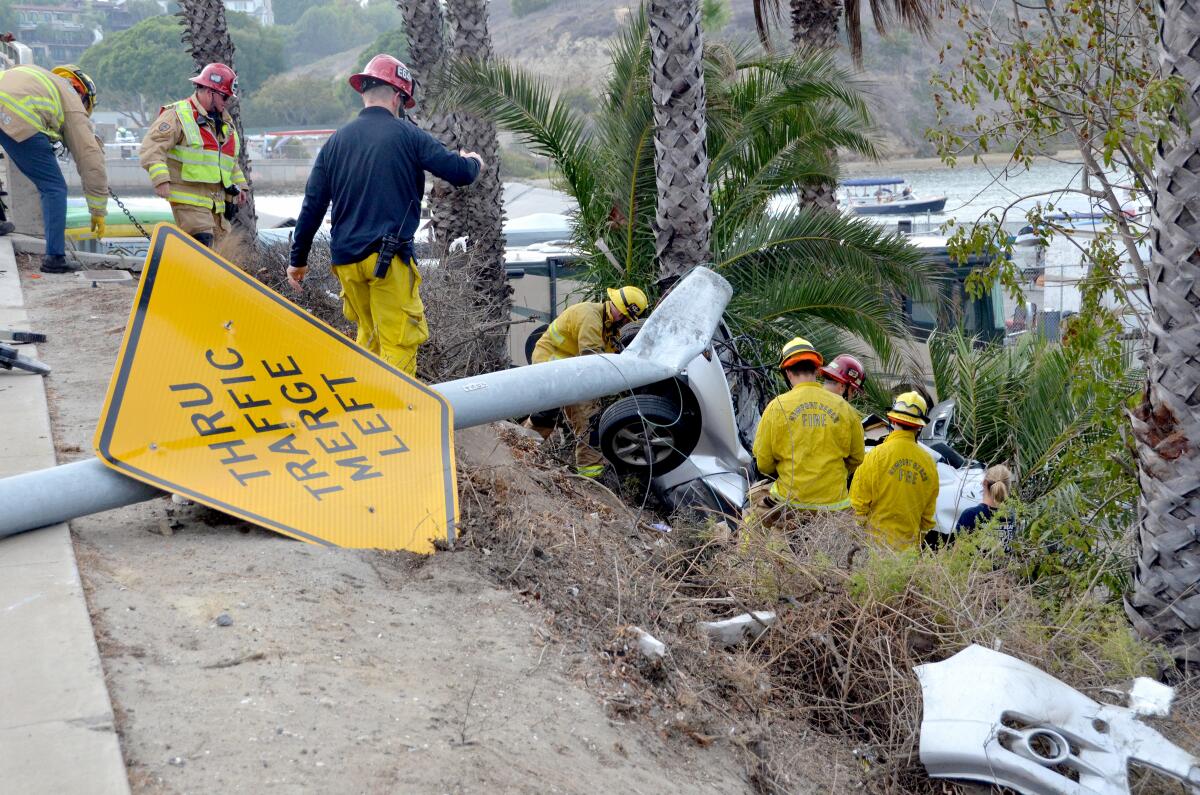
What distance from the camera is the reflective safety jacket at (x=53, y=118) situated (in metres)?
8.70

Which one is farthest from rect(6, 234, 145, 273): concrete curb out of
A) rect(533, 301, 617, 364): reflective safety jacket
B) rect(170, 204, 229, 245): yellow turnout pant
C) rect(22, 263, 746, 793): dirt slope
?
rect(22, 263, 746, 793): dirt slope

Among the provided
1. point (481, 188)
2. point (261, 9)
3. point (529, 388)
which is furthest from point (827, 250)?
point (261, 9)

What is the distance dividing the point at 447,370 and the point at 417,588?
13.8 ft

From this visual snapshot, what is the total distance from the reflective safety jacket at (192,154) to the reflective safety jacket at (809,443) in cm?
463

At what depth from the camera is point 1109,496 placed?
6289 mm

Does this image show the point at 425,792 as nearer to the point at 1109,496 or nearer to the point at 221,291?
the point at 221,291

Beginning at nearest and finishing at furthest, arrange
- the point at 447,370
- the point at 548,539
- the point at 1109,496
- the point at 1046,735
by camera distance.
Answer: the point at 1046,735 < the point at 548,539 < the point at 1109,496 < the point at 447,370

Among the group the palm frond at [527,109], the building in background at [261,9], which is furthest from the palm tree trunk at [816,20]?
the building in background at [261,9]

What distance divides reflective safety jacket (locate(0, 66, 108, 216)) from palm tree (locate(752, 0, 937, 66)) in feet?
22.5

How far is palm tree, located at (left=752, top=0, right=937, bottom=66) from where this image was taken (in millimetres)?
12773

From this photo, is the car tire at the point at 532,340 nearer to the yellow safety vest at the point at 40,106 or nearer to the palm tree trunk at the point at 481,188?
the palm tree trunk at the point at 481,188

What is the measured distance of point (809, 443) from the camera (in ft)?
22.2

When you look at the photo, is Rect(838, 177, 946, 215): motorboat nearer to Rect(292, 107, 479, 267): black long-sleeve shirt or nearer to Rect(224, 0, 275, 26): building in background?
Rect(292, 107, 479, 267): black long-sleeve shirt

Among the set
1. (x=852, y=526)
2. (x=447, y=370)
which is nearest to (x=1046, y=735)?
(x=852, y=526)
